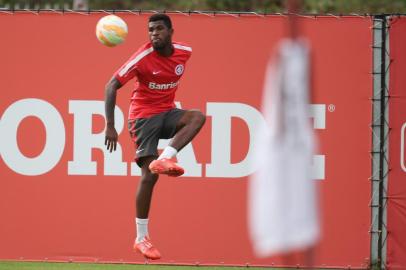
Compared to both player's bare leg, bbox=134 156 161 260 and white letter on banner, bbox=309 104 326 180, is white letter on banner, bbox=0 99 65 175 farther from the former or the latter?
white letter on banner, bbox=309 104 326 180

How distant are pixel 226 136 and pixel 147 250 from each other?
2.15 metres

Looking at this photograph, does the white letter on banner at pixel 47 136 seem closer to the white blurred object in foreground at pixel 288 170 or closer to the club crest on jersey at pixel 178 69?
the club crest on jersey at pixel 178 69

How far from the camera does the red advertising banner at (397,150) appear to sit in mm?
10766

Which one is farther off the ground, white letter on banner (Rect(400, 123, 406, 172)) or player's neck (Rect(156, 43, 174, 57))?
player's neck (Rect(156, 43, 174, 57))

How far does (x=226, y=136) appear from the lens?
10914 millimetres

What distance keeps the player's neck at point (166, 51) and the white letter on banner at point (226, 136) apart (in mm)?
1753

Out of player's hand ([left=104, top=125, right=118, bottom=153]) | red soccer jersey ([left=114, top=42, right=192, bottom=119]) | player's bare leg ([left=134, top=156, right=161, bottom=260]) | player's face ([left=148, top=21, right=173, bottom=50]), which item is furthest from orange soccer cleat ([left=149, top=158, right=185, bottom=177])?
→ player's face ([left=148, top=21, right=173, bottom=50])

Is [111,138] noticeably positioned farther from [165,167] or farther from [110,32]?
[110,32]

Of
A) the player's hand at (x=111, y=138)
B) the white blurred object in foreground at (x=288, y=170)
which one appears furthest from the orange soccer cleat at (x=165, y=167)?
the white blurred object in foreground at (x=288, y=170)

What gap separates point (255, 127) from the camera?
35.9ft

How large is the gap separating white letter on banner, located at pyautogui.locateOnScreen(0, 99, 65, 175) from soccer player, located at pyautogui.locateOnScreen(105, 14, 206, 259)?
1.73 metres

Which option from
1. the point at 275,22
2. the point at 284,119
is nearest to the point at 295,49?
the point at 284,119

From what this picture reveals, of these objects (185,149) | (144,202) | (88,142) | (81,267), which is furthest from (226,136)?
(81,267)

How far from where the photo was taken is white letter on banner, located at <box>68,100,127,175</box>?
10.9m
